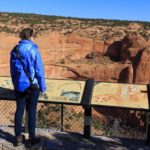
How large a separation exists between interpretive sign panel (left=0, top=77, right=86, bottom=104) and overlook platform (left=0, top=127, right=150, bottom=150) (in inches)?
25.5

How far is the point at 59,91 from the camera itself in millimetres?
7590

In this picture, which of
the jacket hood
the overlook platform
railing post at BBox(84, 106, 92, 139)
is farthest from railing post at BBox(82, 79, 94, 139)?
the jacket hood

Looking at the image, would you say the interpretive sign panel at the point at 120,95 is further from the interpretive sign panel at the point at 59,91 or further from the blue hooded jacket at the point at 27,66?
the blue hooded jacket at the point at 27,66

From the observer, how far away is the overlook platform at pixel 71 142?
709 centimetres

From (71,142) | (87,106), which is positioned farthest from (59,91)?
(71,142)

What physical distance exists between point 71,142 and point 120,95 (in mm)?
1115

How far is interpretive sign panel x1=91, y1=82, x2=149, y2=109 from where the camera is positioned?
7.21 m

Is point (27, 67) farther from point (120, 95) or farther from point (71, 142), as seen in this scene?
point (120, 95)

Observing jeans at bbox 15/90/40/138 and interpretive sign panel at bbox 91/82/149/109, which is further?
interpretive sign panel at bbox 91/82/149/109

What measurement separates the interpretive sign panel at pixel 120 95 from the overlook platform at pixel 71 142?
0.69 metres

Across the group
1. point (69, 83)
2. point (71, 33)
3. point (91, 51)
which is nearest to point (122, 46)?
point (91, 51)

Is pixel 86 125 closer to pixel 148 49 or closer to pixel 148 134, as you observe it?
pixel 148 134

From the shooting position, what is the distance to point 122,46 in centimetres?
3497

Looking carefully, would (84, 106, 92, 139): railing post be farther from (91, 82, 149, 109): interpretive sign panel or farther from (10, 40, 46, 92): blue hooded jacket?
(10, 40, 46, 92): blue hooded jacket
